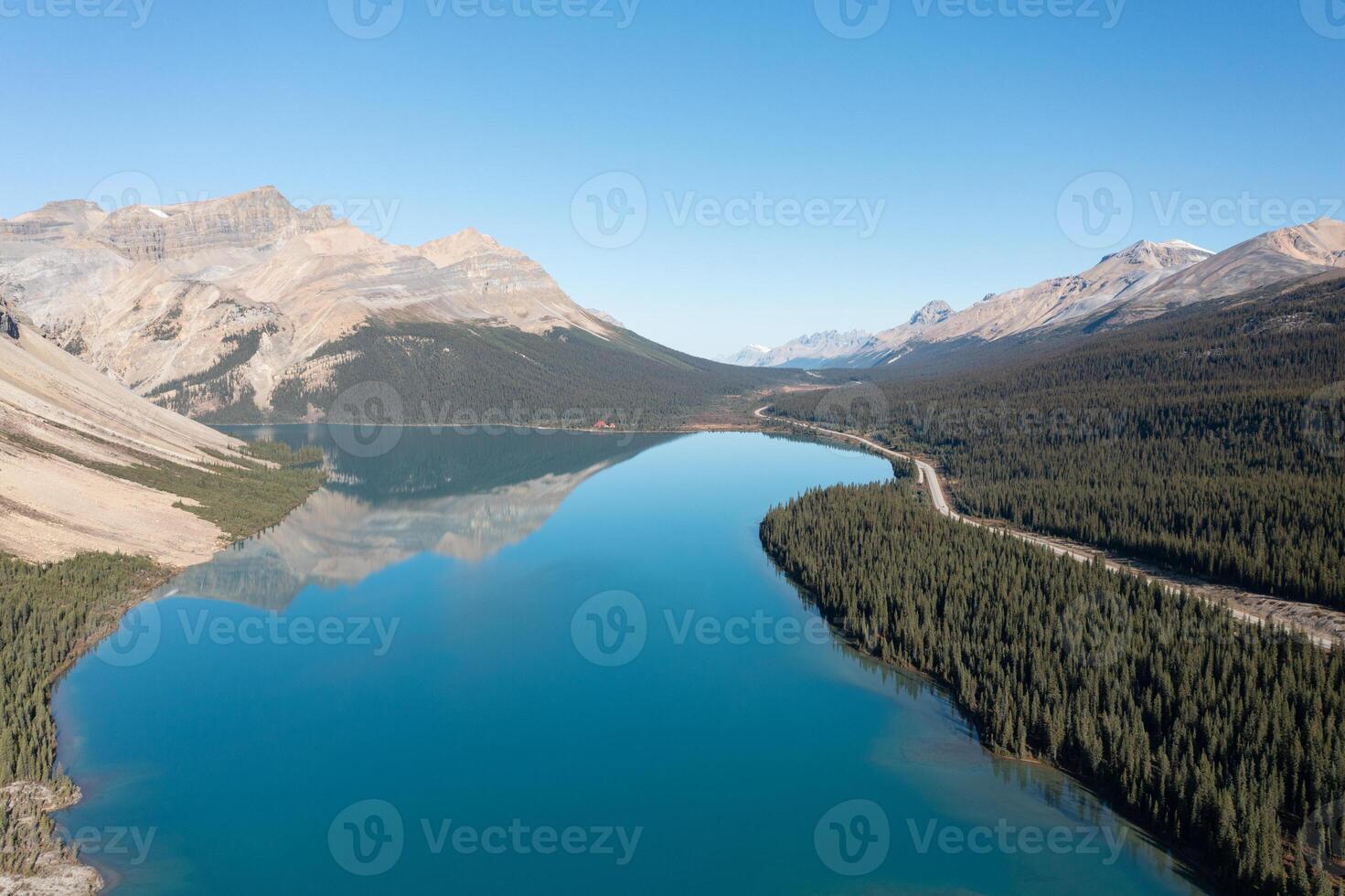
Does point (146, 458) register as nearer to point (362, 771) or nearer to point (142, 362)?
point (362, 771)

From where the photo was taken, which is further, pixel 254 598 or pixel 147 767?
pixel 254 598

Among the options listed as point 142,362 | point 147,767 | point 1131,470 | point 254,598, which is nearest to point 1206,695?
point 147,767

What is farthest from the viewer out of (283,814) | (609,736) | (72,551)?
(72,551)

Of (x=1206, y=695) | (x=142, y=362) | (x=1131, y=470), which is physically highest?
(x=142, y=362)

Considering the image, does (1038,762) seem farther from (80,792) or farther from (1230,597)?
(80,792)

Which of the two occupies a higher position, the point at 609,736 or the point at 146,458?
the point at 146,458

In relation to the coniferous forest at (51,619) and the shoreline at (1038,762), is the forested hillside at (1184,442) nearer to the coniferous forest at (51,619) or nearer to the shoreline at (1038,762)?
the shoreline at (1038,762)

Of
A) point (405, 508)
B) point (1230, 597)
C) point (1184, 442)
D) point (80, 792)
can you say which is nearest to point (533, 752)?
point (80, 792)
